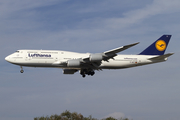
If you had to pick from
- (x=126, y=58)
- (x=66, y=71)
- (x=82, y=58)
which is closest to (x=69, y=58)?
(x=82, y=58)

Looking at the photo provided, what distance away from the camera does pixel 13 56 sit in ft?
163

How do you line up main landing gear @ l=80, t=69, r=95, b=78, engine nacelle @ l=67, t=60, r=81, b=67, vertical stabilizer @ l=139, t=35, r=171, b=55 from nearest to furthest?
1. engine nacelle @ l=67, t=60, r=81, b=67
2. main landing gear @ l=80, t=69, r=95, b=78
3. vertical stabilizer @ l=139, t=35, r=171, b=55

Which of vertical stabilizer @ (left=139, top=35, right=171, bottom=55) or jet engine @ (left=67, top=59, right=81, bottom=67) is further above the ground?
vertical stabilizer @ (left=139, top=35, right=171, bottom=55)

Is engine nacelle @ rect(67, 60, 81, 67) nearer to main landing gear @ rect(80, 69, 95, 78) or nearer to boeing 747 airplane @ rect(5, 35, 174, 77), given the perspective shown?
boeing 747 airplane @ rect(5, 35, 174, 77)

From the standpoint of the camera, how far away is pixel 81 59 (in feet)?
165

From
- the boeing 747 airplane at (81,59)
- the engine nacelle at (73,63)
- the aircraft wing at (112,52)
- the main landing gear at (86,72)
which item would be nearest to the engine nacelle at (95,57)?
the boeing 747 airplane at (81,59)

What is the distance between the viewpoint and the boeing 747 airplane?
4888cm

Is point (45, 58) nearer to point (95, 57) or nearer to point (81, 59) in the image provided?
point (81, 59)

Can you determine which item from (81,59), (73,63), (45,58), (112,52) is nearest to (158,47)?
(112,52)

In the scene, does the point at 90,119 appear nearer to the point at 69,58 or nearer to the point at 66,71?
the point at 66,71

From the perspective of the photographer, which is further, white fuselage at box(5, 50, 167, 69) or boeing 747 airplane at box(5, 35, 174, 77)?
white fuselage at box(5, 50, 167, 69)

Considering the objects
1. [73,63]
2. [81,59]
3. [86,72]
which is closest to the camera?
[73,63]

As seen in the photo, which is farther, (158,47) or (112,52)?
(158,47)

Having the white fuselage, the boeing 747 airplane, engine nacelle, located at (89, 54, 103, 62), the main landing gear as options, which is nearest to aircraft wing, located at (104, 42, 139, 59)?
the boeing 747 airplane
